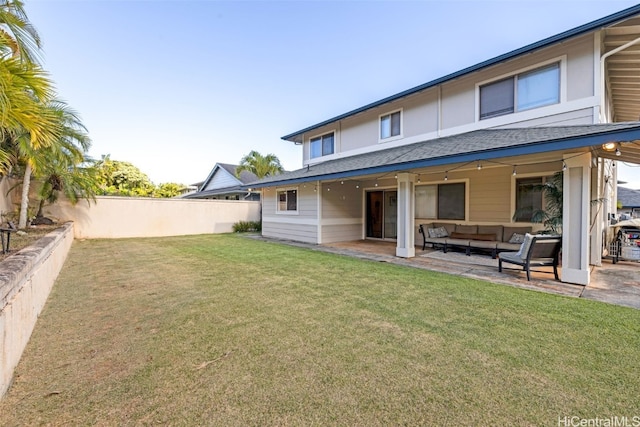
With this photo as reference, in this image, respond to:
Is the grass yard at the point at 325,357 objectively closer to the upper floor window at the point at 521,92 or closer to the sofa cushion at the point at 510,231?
the sofa cushion at the point at 510,231

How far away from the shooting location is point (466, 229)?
9.29 metres

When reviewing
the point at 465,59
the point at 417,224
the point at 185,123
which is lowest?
the point at 417,224

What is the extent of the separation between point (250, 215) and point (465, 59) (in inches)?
598

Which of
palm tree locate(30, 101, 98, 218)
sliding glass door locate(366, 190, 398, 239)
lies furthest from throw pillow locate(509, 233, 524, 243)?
palm tree locate(30, 101, 98, 218)

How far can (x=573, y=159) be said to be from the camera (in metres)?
5.37

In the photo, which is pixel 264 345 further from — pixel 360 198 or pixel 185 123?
pixel 185 123

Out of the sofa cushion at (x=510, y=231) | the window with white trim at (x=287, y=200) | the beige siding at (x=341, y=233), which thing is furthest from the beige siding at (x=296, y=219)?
the sofa cushion at (x=510, y=231)

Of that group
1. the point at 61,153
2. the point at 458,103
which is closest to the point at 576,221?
the point at 458,103

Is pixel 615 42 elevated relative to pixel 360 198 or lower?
elevated

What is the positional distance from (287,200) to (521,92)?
30.6ft

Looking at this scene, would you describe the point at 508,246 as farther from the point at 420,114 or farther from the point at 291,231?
the point at 291,231

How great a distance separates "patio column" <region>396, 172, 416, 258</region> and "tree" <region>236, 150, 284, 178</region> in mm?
14720

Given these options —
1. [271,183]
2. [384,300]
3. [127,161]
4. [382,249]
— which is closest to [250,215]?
[271,183]

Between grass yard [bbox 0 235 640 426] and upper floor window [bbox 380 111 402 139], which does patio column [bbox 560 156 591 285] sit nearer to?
grass yard [bbox 0 235 640 426]
